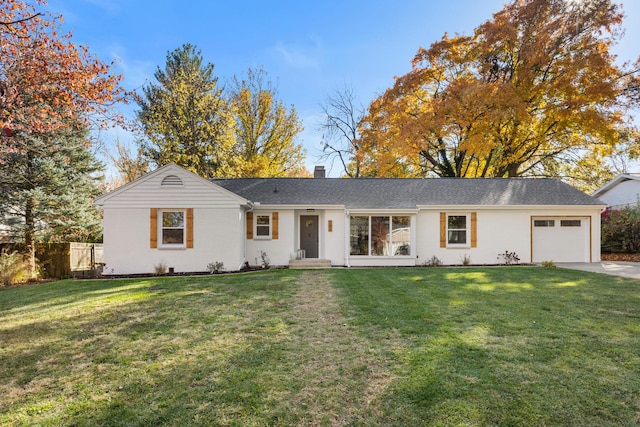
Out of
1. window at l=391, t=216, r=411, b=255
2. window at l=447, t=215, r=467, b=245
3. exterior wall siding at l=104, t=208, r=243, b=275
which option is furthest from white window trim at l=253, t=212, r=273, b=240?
window at l=447, t=215, r=467, b=245

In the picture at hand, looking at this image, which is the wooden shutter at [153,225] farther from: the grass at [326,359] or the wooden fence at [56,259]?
the grass at [326,359]

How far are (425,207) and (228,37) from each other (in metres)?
13.1

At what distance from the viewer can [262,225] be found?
15016mm

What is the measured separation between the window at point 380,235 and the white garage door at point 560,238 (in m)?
6.23

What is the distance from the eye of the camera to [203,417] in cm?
300

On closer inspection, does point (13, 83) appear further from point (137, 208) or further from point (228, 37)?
point (228, 37)

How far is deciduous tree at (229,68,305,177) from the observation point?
2564cm

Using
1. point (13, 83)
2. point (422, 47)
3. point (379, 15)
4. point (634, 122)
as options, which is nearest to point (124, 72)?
point (13, 83)

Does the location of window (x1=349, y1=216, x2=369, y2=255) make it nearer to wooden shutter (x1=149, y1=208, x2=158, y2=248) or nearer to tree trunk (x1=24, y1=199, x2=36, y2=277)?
wooden shutter (x1=149, y1=208, x2=158, y2=248)

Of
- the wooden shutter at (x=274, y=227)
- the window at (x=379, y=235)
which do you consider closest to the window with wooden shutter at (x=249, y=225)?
the wooden shutter at (x=274, y=227)

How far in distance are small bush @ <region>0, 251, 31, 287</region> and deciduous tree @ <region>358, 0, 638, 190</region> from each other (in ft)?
68.8

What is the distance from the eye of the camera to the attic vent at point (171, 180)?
13.1 metres

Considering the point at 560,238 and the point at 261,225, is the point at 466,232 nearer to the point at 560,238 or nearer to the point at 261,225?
the point at 560,238

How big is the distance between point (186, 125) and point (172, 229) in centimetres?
1247
